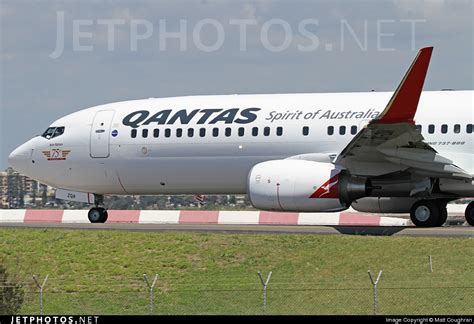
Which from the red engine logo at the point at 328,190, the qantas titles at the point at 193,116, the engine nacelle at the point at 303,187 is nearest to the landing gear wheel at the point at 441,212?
the engine nacelle at the point at 303,187

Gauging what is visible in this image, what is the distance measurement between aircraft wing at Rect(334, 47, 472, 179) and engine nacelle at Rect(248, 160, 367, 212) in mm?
A: 761

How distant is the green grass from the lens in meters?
22.8

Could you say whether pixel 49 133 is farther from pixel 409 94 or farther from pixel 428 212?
pixel 409 94

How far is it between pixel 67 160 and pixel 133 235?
289 inches

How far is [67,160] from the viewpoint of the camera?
36.1 metres

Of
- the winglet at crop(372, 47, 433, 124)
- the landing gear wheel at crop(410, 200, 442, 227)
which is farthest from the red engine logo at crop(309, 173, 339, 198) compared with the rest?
the landing gear wheel at crop(410, 200, 442, 227)

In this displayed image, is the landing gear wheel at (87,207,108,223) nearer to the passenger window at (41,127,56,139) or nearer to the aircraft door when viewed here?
the aircraft door

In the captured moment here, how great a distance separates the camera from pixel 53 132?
121 ft

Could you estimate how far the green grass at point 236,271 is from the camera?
74.8 feet

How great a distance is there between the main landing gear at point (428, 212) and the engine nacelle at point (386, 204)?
1.43 metres

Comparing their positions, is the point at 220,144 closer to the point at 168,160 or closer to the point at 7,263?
the point at 168,160

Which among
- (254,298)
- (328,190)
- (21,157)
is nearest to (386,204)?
(328,190)

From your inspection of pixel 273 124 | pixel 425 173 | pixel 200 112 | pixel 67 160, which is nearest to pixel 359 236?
pixel 425 173

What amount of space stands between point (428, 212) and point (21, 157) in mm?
14455
